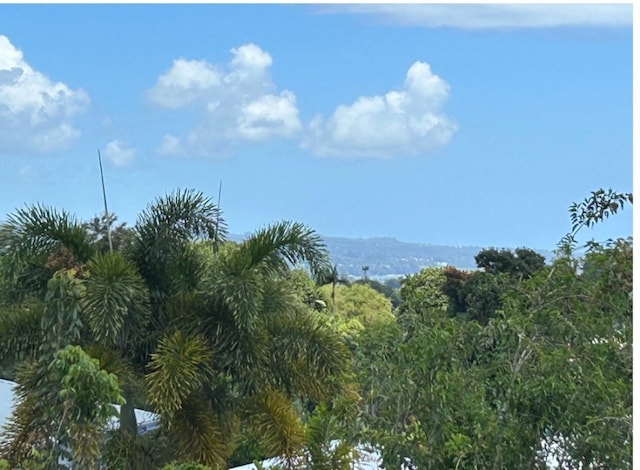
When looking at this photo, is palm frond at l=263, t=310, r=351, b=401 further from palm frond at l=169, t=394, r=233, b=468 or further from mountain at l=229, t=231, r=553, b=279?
mountain at l=229, t=231, r=553, b=279

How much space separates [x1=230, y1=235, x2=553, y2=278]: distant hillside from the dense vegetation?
13966mm

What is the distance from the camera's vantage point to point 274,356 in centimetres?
558

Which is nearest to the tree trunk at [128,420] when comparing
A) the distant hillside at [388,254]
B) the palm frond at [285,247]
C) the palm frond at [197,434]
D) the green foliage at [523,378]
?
the palm frond at [197,434]

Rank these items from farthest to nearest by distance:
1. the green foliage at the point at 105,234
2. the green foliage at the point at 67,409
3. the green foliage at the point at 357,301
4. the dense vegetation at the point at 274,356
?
the green foliage at the point at 357,301, the green foliage at the point at 105,234, the green foliage at the point at 67,409, the dense vegetation at the point at 274,356

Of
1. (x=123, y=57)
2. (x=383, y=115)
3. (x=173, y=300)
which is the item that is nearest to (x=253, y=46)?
(x=383, y=115)

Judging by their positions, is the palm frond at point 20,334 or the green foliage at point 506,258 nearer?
the palm frond at point 20,334

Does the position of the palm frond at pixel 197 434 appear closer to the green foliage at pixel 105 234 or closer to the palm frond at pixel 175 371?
the palm frond at pixel 175 371

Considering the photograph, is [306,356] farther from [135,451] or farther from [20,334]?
[20,334]

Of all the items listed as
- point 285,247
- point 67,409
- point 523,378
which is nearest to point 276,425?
point 285,247

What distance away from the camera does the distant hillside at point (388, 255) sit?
22.4 m

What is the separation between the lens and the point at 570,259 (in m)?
3.22

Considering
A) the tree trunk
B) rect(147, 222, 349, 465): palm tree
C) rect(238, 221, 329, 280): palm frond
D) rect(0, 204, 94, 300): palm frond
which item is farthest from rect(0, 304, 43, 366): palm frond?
rect(238, 221, 329, 280): palm frond

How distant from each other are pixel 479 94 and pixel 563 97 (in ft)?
14.3

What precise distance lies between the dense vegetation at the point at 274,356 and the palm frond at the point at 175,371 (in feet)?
0.04
